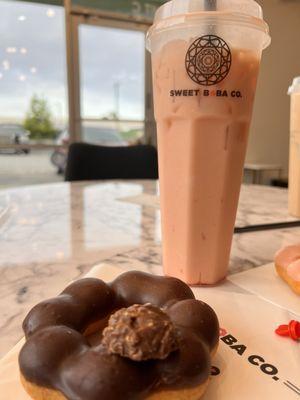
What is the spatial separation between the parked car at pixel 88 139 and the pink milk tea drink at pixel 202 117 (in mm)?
2712

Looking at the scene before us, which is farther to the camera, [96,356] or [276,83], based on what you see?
[276,83]

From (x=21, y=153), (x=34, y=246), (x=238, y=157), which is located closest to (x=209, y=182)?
(x=238, y=157)

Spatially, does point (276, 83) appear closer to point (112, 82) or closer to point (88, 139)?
point (112, 82)

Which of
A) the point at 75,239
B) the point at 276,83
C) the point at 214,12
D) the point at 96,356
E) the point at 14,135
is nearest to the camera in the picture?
the point at 96,356

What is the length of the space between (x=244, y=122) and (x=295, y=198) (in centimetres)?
44

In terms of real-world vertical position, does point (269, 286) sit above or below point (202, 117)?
below

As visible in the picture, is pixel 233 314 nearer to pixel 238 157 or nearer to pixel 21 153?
pixel 238 157

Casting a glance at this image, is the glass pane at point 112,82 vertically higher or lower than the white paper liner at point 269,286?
higher

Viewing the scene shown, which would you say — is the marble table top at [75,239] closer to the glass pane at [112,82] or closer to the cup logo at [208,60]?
the cup logo at [208,60]

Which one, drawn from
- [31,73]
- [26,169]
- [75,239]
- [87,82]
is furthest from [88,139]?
[75,239]

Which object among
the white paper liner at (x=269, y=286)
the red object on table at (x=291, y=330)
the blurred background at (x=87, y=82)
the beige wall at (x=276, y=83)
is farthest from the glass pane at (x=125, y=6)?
the red object on table at (x=291, y=330)

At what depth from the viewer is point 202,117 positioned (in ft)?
1.18

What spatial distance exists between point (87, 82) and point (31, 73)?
0.49m

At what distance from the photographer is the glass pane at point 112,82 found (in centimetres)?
300
